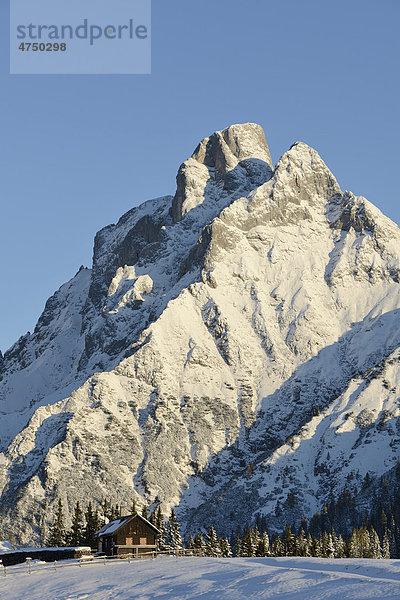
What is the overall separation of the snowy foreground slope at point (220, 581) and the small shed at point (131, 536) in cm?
2836

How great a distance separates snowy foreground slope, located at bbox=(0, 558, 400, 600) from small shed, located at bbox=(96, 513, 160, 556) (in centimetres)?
2836

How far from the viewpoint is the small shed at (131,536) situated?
113 meters

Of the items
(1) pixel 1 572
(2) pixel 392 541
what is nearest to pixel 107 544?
(1) pixel 1 572

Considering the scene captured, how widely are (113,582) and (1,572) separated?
75.5 feet

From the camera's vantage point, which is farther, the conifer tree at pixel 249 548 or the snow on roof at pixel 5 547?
the conifer tree at pixel 249 548

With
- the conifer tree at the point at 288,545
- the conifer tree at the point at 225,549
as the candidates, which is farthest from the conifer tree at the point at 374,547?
the conifer tree at the point at 225,549

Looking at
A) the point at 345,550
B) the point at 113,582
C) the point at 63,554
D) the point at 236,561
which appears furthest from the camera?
the point at 345,550

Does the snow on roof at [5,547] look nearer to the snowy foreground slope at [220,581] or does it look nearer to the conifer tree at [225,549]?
the snowy foreground slope at [220,581]

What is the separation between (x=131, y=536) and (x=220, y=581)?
164ft

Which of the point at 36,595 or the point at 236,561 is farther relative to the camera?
the point at 236,561

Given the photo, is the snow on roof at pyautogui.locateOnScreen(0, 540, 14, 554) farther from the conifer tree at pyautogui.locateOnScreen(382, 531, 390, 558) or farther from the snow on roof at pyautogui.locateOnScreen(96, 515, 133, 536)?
the conifer tree at pyautogui.locateOnScreen(382, 531, 390, 558)

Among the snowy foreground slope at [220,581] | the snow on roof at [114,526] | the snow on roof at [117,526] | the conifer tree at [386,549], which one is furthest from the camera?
the conifer tree at [386,549]

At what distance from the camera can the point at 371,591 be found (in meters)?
56.1

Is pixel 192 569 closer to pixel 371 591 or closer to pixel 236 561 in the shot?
pixel 236 561
